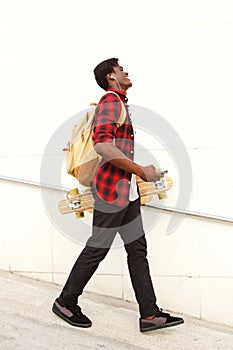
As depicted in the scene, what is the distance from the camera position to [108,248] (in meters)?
3.81

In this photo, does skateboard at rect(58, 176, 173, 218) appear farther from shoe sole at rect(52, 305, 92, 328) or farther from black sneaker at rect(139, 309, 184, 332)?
black sneaker at rect(139, 309, 184, 332)

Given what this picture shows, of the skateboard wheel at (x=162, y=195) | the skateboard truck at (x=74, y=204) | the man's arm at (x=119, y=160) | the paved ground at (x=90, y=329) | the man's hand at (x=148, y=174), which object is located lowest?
the paved ground at (x=90, y=329)

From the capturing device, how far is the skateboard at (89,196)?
4.06m

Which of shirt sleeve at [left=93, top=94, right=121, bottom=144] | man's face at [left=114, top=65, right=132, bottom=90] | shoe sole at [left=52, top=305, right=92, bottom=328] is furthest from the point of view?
man's face at [left=114, top=65, right=132, bottom=90]

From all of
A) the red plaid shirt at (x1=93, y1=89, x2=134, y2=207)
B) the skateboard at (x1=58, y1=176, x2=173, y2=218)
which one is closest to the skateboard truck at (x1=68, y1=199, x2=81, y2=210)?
the skateboard at (x1=58, y1=176, x2=173, y2=218)

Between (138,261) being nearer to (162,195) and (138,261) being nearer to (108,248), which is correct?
(108,248)

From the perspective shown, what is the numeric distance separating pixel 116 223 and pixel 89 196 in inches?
13.8

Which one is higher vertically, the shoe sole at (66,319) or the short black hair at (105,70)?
the short black hair at (105,70)

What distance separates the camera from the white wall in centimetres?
421

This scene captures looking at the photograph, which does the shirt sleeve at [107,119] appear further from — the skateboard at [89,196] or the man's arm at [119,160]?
the skateboard at [89,196]

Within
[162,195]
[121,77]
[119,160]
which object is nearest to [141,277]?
[162,195]

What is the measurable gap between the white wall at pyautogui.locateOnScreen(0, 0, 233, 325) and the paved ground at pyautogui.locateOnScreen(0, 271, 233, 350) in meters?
0.24

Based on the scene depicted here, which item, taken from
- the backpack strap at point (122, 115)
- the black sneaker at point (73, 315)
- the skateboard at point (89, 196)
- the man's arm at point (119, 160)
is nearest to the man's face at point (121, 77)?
the backpack strap at point (122, 115)

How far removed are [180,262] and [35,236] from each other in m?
1.07
